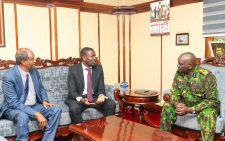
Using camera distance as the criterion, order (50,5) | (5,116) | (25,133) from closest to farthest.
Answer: (25,133) → (5,116) → (50,5)

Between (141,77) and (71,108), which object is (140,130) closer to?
(71,108)

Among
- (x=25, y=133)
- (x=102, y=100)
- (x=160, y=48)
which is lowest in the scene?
(x=25, y=133)

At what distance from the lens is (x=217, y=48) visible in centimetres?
339

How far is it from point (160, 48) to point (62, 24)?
172cm

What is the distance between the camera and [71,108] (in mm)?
2982

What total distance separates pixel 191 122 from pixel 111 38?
2.60m

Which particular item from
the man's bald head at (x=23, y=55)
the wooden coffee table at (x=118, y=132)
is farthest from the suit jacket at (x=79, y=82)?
the wooden coffee table at (x=118, y=132)

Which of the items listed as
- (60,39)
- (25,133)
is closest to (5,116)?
(25,133)

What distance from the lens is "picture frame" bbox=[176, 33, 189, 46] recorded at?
384cm

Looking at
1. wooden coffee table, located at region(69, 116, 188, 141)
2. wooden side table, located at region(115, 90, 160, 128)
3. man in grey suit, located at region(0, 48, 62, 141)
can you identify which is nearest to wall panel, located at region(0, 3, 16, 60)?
man in grey suit, located at region(0, 48, 62, 141)

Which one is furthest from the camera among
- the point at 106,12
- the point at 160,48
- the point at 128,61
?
the point at 128,61

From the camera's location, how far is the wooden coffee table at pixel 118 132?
1.98 m

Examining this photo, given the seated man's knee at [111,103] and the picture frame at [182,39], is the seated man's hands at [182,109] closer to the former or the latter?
the seated man's knee at [111,103]

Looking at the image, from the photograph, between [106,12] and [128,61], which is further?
[128,61]
